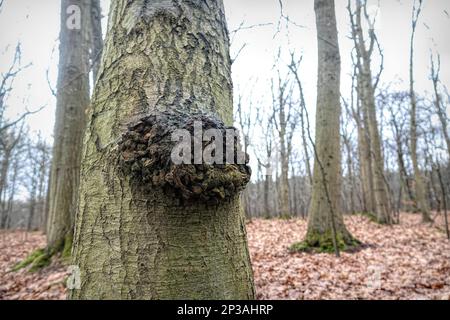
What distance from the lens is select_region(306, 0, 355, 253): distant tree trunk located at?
17.7ft

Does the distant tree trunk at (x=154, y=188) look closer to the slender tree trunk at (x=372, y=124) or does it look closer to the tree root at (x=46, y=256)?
the tree root at (x=46, y=256)

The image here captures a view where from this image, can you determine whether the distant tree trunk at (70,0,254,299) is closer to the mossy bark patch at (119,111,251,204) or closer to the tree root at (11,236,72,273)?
the mossy bark patch at (119,111,251,204)

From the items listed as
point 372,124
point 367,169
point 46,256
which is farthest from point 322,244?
point 367,169

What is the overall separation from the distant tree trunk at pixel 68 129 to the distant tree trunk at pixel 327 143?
4.66 m

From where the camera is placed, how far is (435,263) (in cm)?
452

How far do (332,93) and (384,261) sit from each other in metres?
3.45

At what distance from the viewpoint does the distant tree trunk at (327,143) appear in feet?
17.7

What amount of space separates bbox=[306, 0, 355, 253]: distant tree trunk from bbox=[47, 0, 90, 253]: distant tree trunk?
15.3 ft

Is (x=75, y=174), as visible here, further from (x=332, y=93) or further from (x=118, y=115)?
(x=332, y=93)

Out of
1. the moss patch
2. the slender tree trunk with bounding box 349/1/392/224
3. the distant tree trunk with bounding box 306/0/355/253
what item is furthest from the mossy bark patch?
the slender tree trunk with bounding box 349/1/392/224

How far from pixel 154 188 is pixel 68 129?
5.29 metres

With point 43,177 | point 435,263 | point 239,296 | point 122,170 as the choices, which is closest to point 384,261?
point 435,263

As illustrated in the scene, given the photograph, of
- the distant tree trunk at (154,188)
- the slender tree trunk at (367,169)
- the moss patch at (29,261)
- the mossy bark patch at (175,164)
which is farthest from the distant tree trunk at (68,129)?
the slender tree trunk at (367,169)

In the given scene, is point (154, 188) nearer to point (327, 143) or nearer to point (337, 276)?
point (337, 276)
